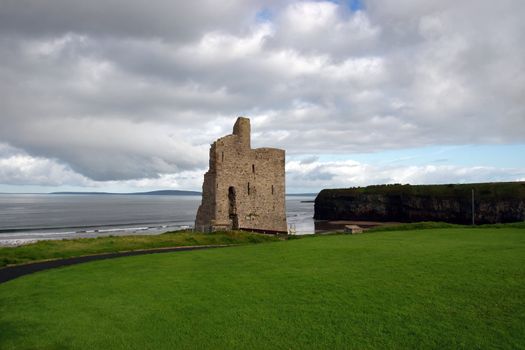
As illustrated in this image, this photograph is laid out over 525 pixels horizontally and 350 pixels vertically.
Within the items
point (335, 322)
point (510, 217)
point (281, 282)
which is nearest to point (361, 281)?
point (281, 282)

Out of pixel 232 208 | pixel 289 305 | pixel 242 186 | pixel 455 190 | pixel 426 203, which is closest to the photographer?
pixel 289 305

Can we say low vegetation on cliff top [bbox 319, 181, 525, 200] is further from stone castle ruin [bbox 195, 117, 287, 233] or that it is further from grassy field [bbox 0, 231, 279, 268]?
grassy field [bbox 0, 231, 279, 268]

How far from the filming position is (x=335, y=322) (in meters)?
6.21

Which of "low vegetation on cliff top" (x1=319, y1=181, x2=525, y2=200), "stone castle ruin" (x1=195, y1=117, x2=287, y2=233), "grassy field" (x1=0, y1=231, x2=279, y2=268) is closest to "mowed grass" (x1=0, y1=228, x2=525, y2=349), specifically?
"grassy field" (x1=0, y1=231, x2=279, y2=268)

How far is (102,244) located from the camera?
62.7ft

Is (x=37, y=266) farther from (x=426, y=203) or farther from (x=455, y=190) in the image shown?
(x=455, y=190)

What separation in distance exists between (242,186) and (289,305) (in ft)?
74.5

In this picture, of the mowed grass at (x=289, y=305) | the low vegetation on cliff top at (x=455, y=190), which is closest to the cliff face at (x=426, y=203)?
the low vegetation on cliff top at (x=455, y=190)

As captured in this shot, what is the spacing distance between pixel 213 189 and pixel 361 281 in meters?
20.8

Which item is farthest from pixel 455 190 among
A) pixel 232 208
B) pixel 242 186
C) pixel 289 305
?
pixel 289 305

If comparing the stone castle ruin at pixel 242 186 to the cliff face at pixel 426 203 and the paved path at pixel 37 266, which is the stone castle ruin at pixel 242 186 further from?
the cliff face at pixel 426 203

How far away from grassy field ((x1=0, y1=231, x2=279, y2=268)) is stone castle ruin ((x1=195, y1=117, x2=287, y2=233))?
4182 mm

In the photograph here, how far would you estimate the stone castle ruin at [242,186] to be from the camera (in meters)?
28.4

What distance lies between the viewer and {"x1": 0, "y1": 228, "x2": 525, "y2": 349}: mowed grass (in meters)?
5.74
